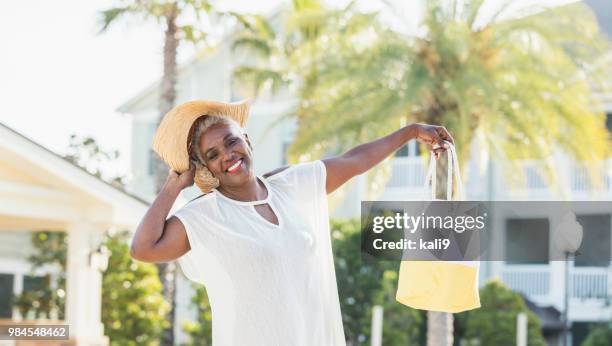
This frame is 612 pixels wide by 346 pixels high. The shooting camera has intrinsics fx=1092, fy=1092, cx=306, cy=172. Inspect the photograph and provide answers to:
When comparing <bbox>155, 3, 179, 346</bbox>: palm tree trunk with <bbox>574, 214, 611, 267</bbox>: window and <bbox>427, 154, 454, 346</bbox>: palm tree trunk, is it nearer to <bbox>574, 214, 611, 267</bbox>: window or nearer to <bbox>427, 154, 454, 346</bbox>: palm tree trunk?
<bbox>427, 154, 454, 346</bbox>: palm tree trunk

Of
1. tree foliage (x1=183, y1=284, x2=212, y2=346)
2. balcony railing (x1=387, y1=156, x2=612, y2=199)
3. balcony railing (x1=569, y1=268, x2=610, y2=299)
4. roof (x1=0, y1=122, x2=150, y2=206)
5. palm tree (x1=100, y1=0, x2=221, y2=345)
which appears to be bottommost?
tree foliage (x1=183, y1=284, x2=212, y2=346)

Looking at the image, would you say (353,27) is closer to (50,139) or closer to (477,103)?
(477,103)

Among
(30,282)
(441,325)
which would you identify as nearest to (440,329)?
(441,325)

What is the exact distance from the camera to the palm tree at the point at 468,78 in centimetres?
1320

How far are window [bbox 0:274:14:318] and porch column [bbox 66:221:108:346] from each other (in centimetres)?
601

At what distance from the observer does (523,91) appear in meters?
13.3

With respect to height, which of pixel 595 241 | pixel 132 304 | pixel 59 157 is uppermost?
pixel 59 157

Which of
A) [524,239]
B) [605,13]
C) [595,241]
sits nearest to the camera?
[605,13]

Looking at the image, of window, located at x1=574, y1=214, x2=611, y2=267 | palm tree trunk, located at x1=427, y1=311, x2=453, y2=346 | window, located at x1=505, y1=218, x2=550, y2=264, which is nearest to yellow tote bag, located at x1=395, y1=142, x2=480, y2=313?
palm tree trunk, located at x1=427, y1=311, x2=453, y2=346

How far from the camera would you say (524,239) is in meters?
25.3

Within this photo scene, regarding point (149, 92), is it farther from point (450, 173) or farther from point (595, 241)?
point (450, 173)

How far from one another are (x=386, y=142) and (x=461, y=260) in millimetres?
467

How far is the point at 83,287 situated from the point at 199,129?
9.32 meters

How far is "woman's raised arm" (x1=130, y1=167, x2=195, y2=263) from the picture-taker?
3.01 meters
